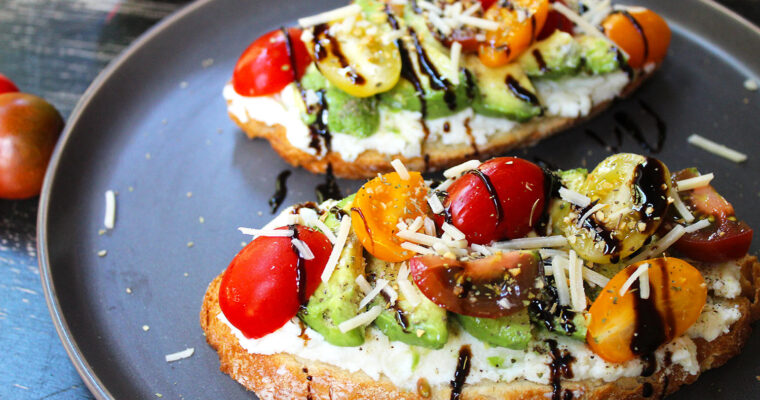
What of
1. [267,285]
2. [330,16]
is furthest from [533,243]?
[330,16]

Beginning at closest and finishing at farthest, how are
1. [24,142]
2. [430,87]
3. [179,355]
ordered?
[179,355] < [430,87] < [24,142]

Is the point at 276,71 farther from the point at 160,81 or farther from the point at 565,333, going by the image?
the point at 565,333

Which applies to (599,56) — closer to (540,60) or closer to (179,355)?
(540,60)

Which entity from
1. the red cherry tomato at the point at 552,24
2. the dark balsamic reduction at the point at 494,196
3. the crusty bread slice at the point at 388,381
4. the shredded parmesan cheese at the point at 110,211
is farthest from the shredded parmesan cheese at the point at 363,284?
the red cherry tomato at the point at 552,24

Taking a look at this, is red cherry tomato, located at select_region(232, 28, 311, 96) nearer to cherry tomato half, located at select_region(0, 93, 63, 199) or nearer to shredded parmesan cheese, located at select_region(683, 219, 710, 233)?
cherry tomato half, located at select_region(0, 93, 63, 199)

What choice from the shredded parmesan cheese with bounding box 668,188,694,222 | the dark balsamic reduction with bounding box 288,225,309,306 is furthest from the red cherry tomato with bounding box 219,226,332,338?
the shredded parmesan cheese with bounding box 668,188,694,222

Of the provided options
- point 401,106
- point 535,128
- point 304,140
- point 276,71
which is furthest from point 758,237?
point 276,71
